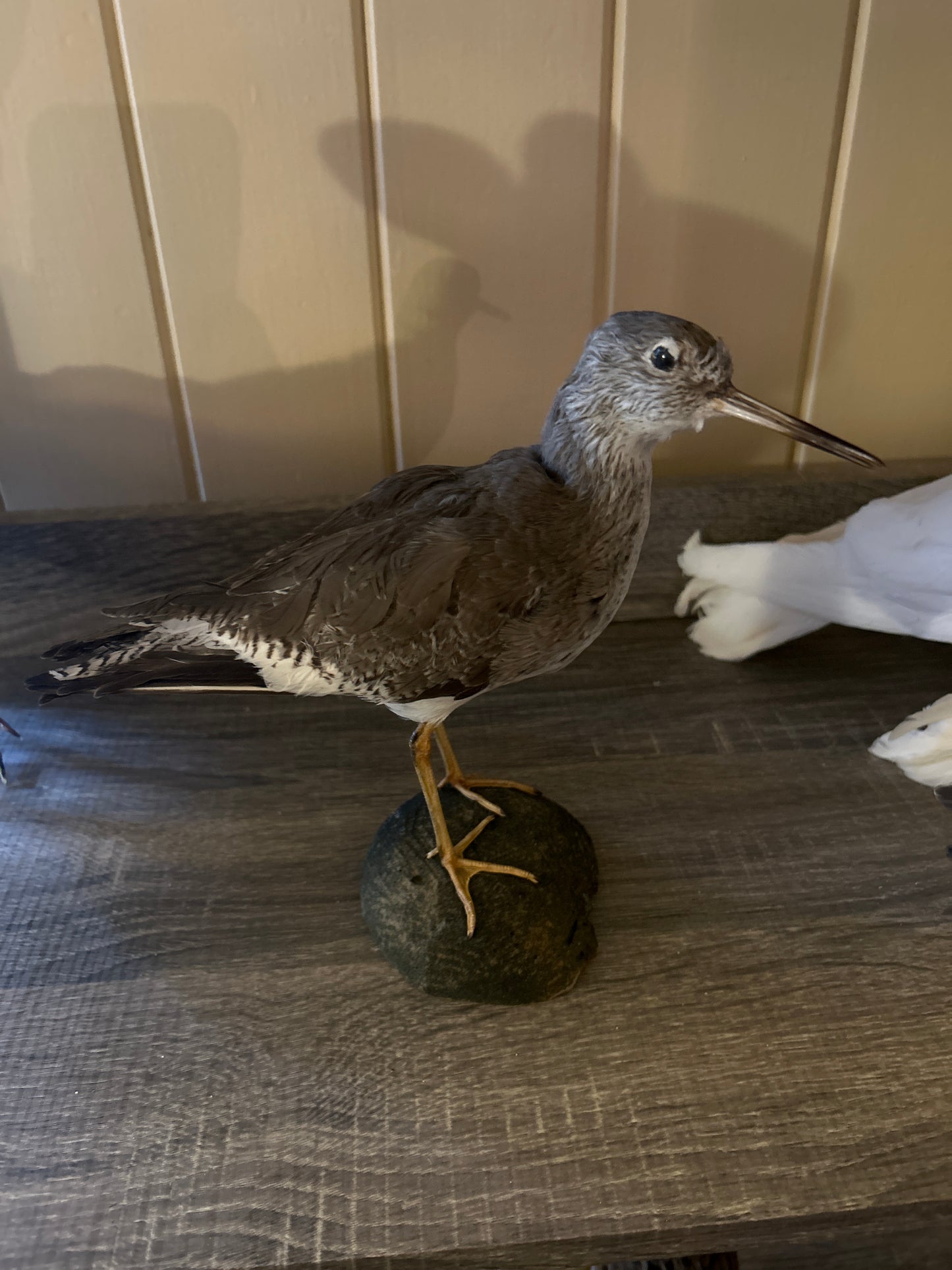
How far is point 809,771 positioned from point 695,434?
0.31m

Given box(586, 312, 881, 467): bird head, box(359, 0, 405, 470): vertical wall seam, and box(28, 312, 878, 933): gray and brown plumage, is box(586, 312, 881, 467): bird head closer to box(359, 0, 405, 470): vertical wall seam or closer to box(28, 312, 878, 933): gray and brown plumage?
box(28, 312, 878, 933): gray and brown plumage

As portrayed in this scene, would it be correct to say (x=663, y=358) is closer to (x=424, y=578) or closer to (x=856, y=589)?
(x=424, y=578)

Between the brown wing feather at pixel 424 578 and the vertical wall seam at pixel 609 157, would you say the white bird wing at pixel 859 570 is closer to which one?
the vertical wall seam at pixel 609 157

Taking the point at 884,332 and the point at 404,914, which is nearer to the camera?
the point at 404,914

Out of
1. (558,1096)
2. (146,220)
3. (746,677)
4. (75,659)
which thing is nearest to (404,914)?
(558,1096)

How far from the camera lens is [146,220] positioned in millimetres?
698

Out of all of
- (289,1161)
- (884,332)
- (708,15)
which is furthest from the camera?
(884,332)

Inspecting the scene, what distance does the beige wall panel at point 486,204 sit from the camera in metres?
0.66

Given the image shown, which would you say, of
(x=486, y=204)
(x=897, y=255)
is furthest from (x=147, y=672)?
(x=897, y=255)

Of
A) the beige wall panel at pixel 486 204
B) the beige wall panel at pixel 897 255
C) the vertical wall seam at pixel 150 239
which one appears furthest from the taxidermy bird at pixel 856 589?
the vertical wall seam at pixel 150 239

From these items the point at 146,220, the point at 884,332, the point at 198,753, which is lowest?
the point at 198,753

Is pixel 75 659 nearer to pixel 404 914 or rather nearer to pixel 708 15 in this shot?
pixel 404 914

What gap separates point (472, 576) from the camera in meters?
0.48

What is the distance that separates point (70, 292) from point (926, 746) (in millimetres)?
738
